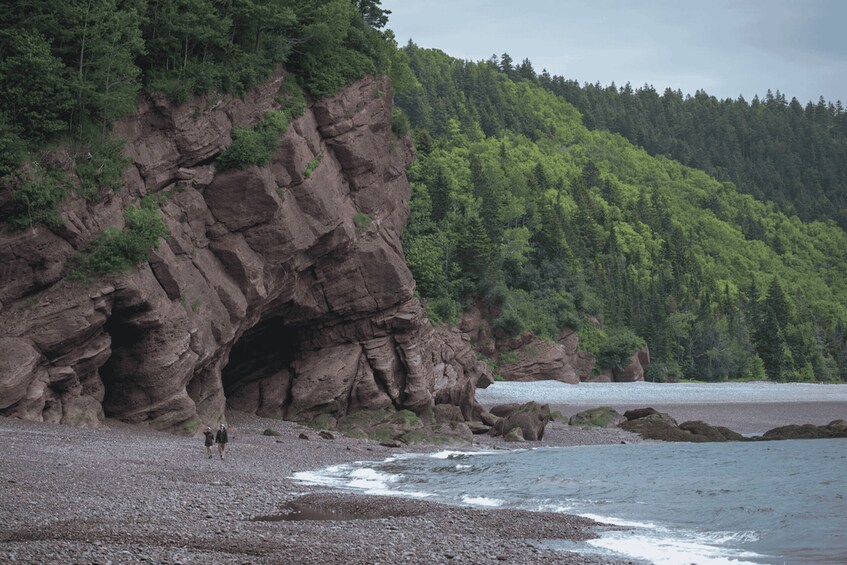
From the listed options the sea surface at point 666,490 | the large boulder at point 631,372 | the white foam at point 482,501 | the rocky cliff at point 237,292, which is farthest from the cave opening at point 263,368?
the large boulder at point 631,372

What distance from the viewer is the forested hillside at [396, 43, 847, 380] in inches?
4003

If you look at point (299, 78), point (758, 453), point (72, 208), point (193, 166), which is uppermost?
point (299, 78)

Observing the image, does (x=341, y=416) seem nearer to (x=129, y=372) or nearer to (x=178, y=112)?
(x=129, y=372)

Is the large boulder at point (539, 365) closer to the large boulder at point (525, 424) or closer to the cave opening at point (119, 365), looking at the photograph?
the large boulder at point (525, 424)

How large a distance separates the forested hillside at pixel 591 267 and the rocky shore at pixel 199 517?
55.5m

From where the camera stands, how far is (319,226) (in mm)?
44594

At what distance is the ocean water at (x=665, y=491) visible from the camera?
19.6 meters

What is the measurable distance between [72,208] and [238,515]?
18.2 m

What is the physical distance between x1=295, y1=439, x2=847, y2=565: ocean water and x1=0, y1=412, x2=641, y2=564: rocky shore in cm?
181

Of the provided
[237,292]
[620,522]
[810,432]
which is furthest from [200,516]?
[810,432]

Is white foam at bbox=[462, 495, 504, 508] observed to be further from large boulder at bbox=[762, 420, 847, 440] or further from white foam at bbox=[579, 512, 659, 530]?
large boulder at bbox=[762, 420, 847, 440]

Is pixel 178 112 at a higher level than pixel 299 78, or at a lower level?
lower

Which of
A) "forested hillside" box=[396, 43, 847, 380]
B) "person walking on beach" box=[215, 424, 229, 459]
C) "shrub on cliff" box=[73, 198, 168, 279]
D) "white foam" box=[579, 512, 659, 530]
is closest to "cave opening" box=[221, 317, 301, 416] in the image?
"shrub on cliff" box=[73, 198, 168, 279]

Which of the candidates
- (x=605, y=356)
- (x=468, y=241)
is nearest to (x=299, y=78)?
(x=468, y=241)
